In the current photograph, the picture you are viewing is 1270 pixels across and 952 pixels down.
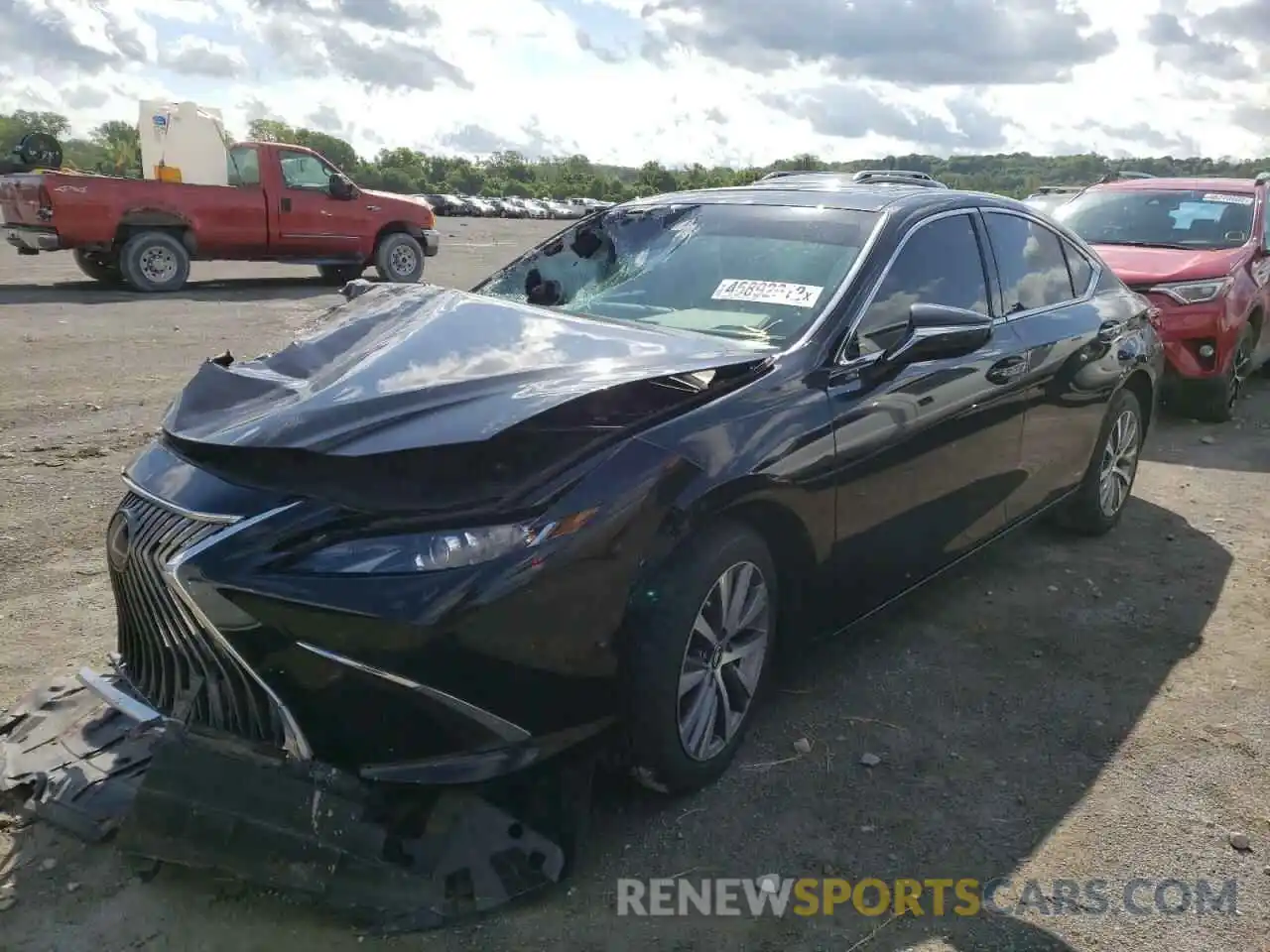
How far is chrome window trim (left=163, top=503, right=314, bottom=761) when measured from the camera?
2477 mm

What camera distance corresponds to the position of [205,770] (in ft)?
8.38

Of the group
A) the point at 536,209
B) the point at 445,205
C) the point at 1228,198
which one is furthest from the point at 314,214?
the point at 536,209

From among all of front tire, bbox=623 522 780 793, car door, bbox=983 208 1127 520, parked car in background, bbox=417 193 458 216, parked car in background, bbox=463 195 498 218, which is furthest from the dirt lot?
parked car in background, bbox=463 195 498 218

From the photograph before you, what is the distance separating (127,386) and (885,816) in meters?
6.67

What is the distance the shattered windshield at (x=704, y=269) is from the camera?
3559mm

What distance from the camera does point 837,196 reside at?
4.07m

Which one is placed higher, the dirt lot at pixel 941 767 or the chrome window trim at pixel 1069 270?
the chrome window trim at pixel 1069 270

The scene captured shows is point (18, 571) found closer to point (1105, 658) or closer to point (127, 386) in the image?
point (127, 386)

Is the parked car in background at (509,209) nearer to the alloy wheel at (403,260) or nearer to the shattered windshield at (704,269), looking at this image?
the alloy wheel at (403,260)

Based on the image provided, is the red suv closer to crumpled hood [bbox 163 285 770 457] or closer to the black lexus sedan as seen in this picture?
the black lexus sedan

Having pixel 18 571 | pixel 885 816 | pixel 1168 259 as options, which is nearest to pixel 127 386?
pixel 18 571

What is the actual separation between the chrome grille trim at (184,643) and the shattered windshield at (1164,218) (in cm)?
781

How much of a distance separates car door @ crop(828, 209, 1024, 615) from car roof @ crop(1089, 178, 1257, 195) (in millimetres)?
5883

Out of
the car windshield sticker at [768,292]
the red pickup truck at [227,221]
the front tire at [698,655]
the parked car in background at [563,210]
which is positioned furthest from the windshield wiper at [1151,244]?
the parked car in background at [563,210]
